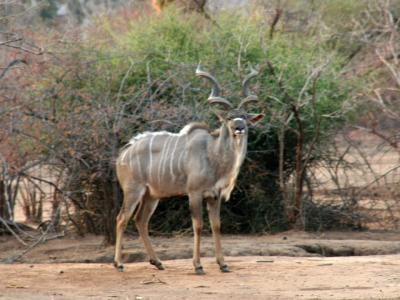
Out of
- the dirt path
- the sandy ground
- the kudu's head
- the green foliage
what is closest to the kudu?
the kudu's head

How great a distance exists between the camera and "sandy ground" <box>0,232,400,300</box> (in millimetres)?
8242

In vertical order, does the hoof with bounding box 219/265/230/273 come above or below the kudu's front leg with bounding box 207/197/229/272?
below

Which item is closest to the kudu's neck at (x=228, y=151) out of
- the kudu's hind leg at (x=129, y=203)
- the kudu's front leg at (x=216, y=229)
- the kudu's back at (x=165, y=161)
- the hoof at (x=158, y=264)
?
the kudu's back at (x=165, y=161)

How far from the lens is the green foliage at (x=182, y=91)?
1086 cm

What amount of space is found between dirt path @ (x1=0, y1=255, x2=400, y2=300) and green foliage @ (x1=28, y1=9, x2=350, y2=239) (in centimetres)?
158

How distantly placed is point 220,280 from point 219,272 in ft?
1.54

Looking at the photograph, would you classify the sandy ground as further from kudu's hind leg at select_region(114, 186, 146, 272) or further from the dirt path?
kudu's hind leg at select_region(114, 186, 146, 272)

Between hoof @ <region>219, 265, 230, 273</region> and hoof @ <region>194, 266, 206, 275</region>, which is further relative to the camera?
hoof @ <region>219, 265, 230, 273</region>

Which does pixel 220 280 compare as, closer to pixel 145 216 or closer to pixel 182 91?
pixel 145 216

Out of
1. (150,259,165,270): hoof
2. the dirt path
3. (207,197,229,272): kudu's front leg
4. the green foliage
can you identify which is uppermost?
the green foliage

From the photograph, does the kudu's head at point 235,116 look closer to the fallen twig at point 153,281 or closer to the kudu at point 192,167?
the kudu at point 192,167

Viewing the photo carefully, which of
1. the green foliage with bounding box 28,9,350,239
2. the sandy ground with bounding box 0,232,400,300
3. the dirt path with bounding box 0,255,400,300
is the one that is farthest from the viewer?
the green foliage with bounding box 28,9,350,239

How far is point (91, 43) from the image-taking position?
12656 mm

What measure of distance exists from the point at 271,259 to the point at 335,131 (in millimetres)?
3366
